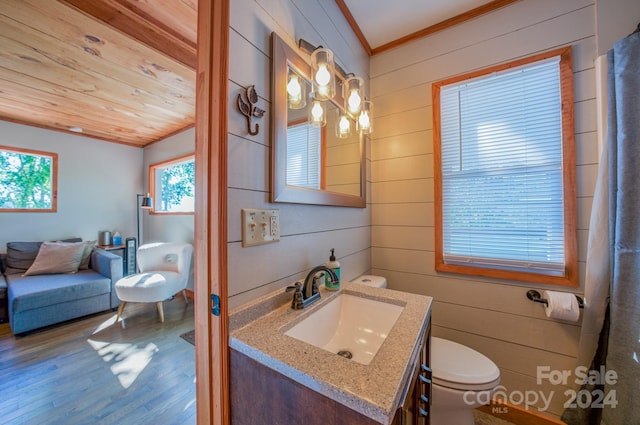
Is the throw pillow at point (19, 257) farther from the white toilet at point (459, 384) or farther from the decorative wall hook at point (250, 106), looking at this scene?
the white toilet at point (459, 384)

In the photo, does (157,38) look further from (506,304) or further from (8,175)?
Result: (8,175)

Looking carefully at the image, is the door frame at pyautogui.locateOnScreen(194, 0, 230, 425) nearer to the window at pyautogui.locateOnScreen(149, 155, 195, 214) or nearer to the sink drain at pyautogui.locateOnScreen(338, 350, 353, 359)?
the sink drain at pyautogui.locateOnScreen(338, 350, 353, 359)

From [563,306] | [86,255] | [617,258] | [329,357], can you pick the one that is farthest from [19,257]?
[617,258]

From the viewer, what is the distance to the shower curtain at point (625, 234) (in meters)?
1.01

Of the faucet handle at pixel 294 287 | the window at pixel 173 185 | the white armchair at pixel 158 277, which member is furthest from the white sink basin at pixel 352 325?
the window at pixel 173 185

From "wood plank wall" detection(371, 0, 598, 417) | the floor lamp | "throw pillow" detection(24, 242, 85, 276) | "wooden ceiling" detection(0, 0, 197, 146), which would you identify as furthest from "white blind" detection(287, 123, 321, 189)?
the floor lamp

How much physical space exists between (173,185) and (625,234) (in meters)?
4.44

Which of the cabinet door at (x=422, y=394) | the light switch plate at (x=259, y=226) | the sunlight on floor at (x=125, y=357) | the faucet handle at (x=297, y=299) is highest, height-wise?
the light switch plate at (x=259, y=226)

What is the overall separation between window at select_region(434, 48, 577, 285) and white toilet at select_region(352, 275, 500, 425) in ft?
1.77

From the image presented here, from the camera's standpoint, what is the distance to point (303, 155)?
1.10m

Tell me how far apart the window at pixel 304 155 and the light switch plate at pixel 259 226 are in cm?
18

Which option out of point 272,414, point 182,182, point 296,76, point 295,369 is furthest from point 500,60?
point 182,182

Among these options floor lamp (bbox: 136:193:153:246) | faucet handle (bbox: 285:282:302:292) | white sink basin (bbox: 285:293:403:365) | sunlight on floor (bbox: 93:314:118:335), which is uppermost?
floor lamp (bbox: 136:193:153:246)

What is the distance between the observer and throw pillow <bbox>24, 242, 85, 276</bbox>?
267 centimetres
